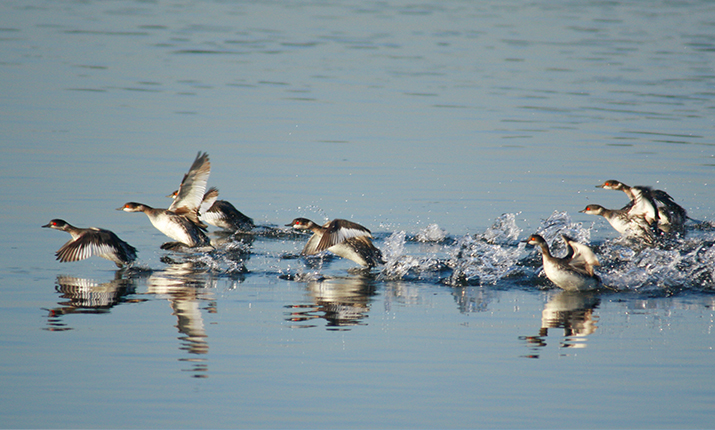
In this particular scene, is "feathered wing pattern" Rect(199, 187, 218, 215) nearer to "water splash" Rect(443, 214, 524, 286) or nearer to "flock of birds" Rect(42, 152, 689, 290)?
"flock of birds" Rect(42, 152, 689, 290)

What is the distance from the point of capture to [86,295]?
9898 mm

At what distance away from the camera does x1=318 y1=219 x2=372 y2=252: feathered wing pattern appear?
11.3 metres

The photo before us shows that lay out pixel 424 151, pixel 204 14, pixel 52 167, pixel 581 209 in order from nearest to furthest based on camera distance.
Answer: pixel 581 209 < pixel 52 167 < pixel 424 151 < pixel 204 14

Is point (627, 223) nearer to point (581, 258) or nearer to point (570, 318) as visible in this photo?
point (581, 258)

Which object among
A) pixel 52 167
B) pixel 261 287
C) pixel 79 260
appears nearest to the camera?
pixel 261 287

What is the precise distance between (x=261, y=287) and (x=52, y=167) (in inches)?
273

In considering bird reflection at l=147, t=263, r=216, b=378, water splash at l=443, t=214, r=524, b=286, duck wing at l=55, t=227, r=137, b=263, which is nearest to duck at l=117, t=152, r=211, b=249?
bird reflection at l=147, t=263, r=216, b=378

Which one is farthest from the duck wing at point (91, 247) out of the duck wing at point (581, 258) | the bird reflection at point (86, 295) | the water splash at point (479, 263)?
the duck wing at point (581, 258)

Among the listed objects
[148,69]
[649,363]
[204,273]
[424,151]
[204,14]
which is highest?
[204,14]

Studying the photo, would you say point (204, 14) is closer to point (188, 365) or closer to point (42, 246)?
point (42, 246)

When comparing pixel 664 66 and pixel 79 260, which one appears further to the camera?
pixel 664 66

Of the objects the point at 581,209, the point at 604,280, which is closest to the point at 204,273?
the point at 604,280

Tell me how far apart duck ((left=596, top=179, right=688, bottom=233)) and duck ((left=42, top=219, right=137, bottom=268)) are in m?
6.90

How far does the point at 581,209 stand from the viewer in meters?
14.8
